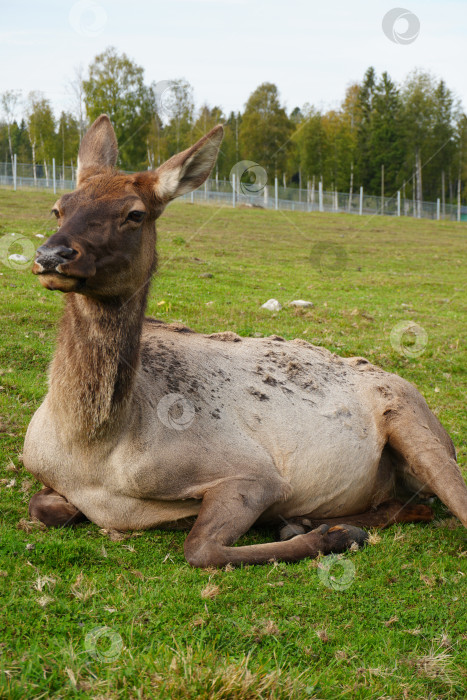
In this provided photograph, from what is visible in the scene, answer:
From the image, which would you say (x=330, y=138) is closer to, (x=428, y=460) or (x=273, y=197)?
(x=273, y=197)

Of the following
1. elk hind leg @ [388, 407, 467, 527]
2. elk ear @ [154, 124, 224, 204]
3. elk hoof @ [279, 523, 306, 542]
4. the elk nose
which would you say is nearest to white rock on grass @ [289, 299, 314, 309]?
elk hind leg @ [388, 407, 467, 527]

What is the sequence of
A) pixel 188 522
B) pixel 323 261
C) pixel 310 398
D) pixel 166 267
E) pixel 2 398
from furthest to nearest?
pixel 323 261 → pixel 166 267 → pixel 2 398 → pixel 310 398 → pixel 188 522

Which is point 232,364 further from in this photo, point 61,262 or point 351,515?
point 61,262

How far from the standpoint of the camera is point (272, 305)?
14.5 m

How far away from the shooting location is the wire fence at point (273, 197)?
1810 inches

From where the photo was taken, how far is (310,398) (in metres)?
6.71

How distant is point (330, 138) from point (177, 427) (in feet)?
250

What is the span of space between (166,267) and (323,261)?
1067 centimetres

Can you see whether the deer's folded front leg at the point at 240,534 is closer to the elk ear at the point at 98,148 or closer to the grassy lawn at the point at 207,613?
the grassy lawn at the point at 207,613

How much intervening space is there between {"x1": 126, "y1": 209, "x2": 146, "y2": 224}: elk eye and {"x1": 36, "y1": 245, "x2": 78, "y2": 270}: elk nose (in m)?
0.79

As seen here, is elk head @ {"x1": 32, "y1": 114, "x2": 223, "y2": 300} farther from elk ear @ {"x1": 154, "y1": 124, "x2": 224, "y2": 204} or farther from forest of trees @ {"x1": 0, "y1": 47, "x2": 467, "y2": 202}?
forest of trees @ {"x1": 0, "y1": 47, "x2": 467, "y2": 202}

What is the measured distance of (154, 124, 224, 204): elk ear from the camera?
5215 mm

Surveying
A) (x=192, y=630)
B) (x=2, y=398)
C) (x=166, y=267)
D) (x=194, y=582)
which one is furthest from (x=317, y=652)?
(x=166, y=267)

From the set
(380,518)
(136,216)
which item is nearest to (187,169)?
(136,216)
